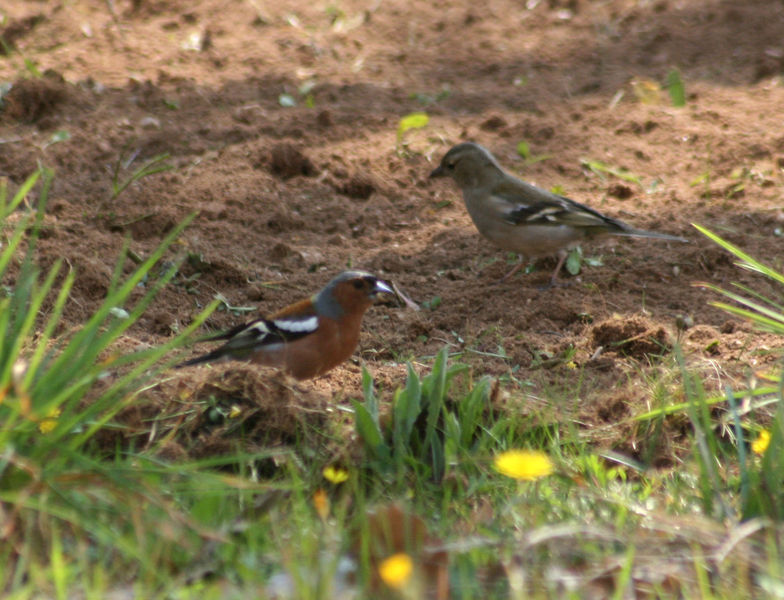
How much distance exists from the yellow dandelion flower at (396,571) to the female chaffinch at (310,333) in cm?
219

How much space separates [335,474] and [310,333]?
3.26ft

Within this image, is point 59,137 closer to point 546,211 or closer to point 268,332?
point 268,332

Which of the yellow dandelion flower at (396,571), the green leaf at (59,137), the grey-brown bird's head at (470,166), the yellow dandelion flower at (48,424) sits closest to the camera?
the yellow dandelion flower at (396,571)

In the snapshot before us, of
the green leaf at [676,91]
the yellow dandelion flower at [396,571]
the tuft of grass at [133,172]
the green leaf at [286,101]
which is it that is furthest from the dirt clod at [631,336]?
the green leaf at [286,101]

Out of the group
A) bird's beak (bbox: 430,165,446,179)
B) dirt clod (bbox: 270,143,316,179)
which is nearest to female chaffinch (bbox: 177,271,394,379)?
bird's beak (bbox: 430,165,446,179)

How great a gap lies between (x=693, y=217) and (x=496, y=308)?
1655mm

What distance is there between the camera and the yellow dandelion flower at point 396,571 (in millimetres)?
2346

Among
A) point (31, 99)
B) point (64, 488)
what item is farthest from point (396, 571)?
point (31, 99)

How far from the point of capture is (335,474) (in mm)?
3840

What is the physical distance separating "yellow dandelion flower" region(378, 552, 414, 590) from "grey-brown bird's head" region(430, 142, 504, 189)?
430cm

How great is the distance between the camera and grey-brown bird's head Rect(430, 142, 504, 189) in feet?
21.9

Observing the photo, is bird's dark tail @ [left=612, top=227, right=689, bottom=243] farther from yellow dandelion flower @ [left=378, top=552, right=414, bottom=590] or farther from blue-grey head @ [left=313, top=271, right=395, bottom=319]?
yellow dandelion flower @ [left=378, top=552, right=414, bottom=590]

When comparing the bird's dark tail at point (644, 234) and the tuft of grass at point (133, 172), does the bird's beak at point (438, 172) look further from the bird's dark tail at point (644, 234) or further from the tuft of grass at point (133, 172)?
the tuft of grass at point (133, 172)

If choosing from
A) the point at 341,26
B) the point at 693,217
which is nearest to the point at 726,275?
the point at 693,217
